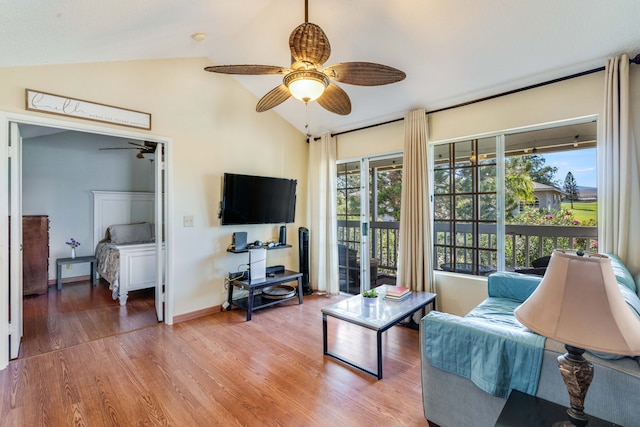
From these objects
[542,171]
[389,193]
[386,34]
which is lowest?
[389,193]

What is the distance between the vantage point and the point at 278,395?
212 cm

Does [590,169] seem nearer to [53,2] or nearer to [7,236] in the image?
[53,2]

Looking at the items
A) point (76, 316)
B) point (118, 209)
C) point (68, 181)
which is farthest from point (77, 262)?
point (76, 316)

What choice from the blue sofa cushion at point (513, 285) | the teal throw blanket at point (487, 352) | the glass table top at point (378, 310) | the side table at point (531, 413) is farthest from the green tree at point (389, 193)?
the side table at point (531, 413)

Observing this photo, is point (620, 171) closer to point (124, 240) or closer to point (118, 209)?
point (124, 240)

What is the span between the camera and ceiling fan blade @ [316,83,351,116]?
2.38 meters

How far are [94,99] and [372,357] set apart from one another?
11.9ft

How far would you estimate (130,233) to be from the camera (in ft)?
17.5

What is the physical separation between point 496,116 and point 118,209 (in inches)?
254

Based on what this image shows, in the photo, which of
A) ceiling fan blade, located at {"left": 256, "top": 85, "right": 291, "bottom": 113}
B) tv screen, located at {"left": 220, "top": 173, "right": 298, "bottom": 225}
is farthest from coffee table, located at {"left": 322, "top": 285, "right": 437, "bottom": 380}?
ceiling fan blade, located at {"left": 256, "top": 85, "right": 291, "bottom": 113}

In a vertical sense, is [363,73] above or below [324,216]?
above

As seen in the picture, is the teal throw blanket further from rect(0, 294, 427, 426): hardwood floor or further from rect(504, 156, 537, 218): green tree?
rect(504, 156, 537, 218): green tree

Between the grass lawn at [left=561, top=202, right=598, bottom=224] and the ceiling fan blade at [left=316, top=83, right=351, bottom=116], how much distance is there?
2439 mm

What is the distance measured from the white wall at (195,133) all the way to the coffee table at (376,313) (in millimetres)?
1840
